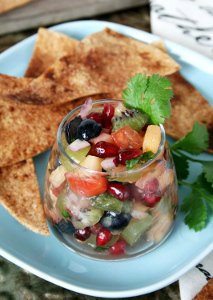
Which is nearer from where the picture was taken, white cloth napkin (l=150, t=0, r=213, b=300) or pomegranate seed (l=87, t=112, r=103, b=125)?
pomegranate seed (l=87, t=112, r=103, b=125)

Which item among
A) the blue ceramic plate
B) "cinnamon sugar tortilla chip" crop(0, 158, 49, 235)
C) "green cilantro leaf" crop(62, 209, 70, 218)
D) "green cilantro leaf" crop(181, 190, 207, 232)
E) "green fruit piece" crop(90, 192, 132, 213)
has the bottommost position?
the blue ceramic plate

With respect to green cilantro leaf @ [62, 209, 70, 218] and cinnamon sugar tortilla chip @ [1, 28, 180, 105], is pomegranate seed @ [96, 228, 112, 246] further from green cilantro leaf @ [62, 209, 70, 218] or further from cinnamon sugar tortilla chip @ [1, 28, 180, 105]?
cinnamon sugar tortilla chip @ [1, 28, 180, 105]

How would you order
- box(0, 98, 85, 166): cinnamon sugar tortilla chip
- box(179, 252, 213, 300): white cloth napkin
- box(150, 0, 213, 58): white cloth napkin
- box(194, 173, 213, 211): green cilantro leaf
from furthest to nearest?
box(150, 0, 213, 58): white cloth napkin < box(0, 98, 85, 166): cinnamon sugar tortilla chip < box(194, 173, 213, 211): green cilantro leaf < box(179, 252, 213, 300): white cloth napkin

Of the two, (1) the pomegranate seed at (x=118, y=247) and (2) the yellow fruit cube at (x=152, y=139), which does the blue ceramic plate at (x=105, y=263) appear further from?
(2) the yellow fruit cube at (x=152, y=139)

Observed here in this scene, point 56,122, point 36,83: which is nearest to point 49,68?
point 36,83

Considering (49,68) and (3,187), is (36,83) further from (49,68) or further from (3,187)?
(3,187)

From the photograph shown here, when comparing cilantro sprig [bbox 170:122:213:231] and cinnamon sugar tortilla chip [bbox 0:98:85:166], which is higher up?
cinnamon sugar tortilla chip [bbox 0:98:85:166]

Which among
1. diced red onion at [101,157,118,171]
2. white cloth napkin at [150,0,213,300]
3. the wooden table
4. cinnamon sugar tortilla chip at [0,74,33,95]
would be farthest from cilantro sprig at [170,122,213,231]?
white cloth napkin at [150,0,213,300]
